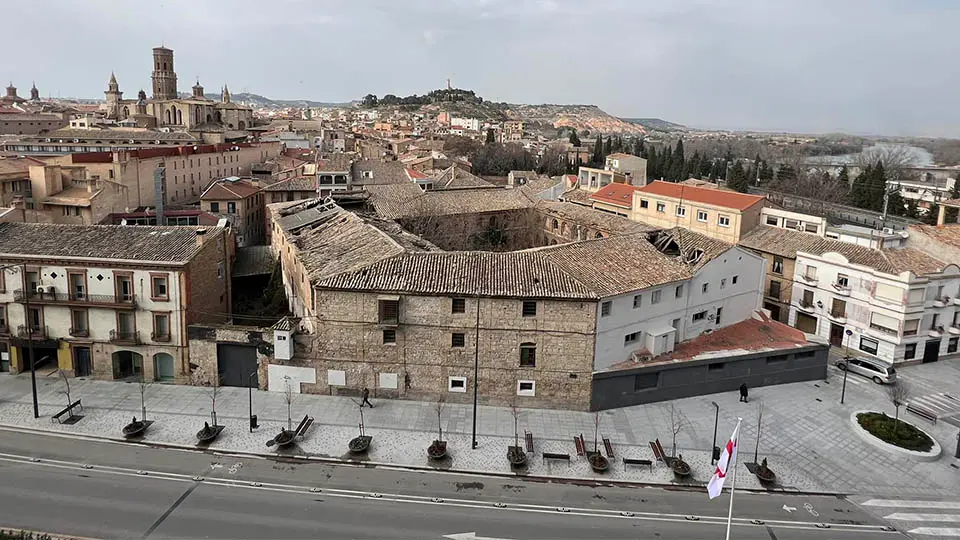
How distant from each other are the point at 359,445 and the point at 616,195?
157ft

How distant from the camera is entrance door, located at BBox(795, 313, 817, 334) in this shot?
45844mm

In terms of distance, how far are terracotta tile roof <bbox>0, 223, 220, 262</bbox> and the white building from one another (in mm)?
40811

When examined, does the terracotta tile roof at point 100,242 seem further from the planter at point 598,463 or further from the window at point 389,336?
the planter at point 598,463

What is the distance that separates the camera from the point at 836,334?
146 feet

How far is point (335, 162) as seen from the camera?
2810 inches

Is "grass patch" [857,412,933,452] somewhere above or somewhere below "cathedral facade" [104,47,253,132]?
below

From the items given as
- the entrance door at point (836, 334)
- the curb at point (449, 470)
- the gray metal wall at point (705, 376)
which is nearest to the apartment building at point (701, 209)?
the entrance door at point (836, 334)

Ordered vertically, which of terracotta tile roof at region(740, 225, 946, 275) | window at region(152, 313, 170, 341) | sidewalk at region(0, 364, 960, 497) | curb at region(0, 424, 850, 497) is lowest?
curb at region(0, 424, 850, 497)

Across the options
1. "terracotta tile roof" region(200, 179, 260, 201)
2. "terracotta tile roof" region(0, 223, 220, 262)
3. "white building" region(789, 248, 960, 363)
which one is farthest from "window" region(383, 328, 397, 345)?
"terracotta tile roof" region(200, 179, 260, 201)

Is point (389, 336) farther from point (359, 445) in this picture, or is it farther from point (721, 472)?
point (721, 472)

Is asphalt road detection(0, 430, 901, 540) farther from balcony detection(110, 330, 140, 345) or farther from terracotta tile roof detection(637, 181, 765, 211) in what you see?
terracotta tile roof detection(637, 181, 765, 211)

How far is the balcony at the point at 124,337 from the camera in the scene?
3394cm

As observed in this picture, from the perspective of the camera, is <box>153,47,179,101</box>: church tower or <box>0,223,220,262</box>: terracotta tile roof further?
<box>153,47,179,101</box>: church tower

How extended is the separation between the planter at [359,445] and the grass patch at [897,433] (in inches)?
951
